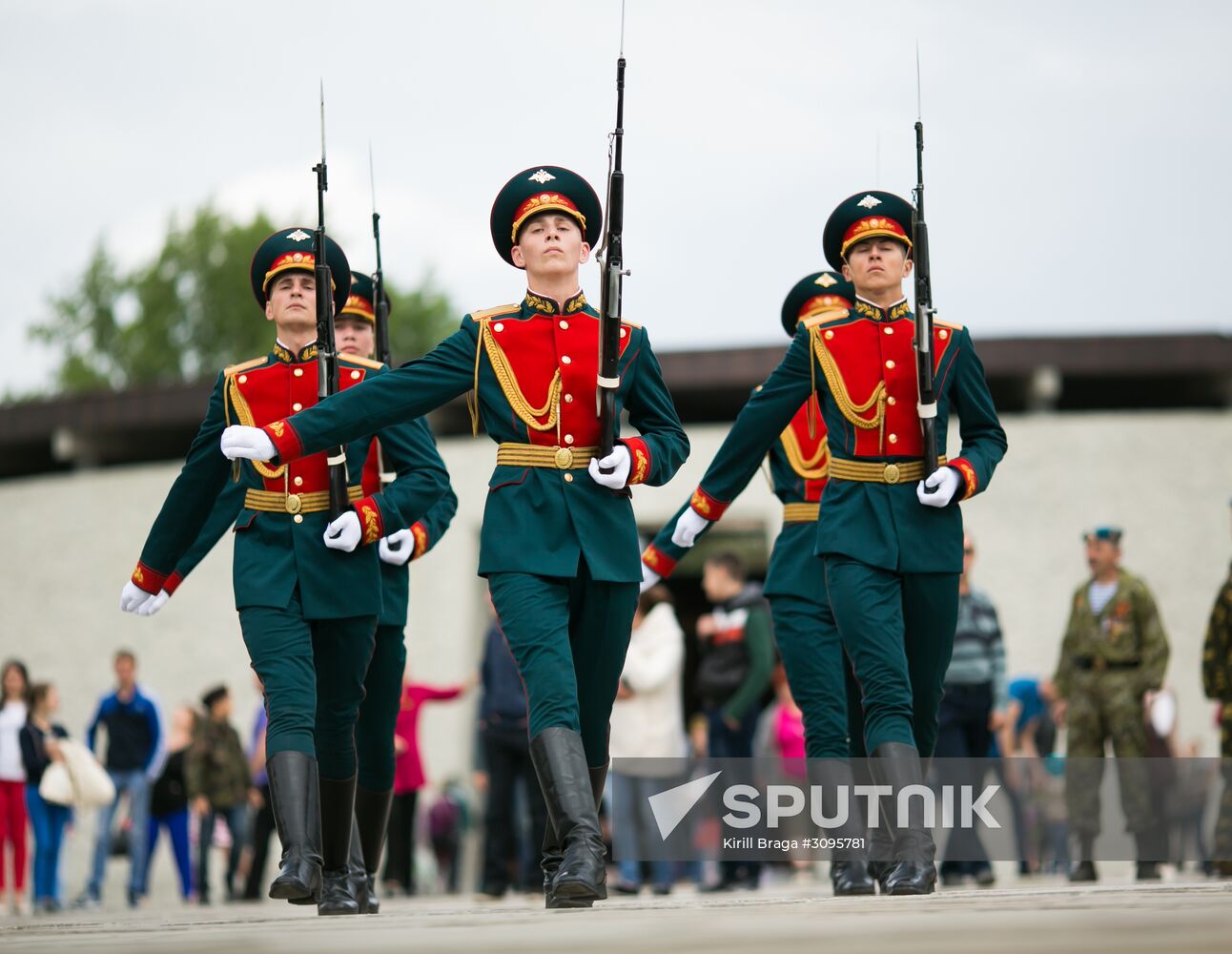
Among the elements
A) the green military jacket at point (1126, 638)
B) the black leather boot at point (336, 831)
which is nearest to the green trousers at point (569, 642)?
the black leather boot at point (336, 831)

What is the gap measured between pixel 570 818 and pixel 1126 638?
6.31 meters

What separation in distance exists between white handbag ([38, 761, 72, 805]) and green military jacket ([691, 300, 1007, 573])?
798cm

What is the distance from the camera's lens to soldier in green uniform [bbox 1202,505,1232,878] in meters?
10.8

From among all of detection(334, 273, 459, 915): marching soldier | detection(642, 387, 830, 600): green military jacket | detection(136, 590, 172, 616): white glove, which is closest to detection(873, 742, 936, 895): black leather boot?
detection(642, 387, 830, 600): green military jacket

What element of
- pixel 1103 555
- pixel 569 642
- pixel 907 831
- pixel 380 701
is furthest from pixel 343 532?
pixel 1103 555

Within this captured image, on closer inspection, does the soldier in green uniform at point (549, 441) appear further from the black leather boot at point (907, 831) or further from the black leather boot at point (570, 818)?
the black leather boot at point (907, 831)

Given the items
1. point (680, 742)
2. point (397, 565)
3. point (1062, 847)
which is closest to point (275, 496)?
point (397, 565)

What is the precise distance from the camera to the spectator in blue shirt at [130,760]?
1473 cm

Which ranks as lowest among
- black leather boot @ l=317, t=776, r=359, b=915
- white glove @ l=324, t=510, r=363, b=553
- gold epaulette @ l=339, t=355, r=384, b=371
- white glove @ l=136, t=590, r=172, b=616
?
black leather boot @ l=317, t=776, r=359, b=915

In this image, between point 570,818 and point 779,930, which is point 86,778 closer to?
point 570,818

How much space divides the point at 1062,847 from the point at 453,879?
6.59 m

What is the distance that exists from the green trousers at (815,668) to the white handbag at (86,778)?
718 centimetres

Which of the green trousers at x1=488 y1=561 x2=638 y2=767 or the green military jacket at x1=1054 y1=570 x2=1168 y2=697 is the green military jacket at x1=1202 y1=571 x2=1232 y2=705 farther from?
the green trousers at x1=488 y1=561 x2=638 y2=767

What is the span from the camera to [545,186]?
670cm
